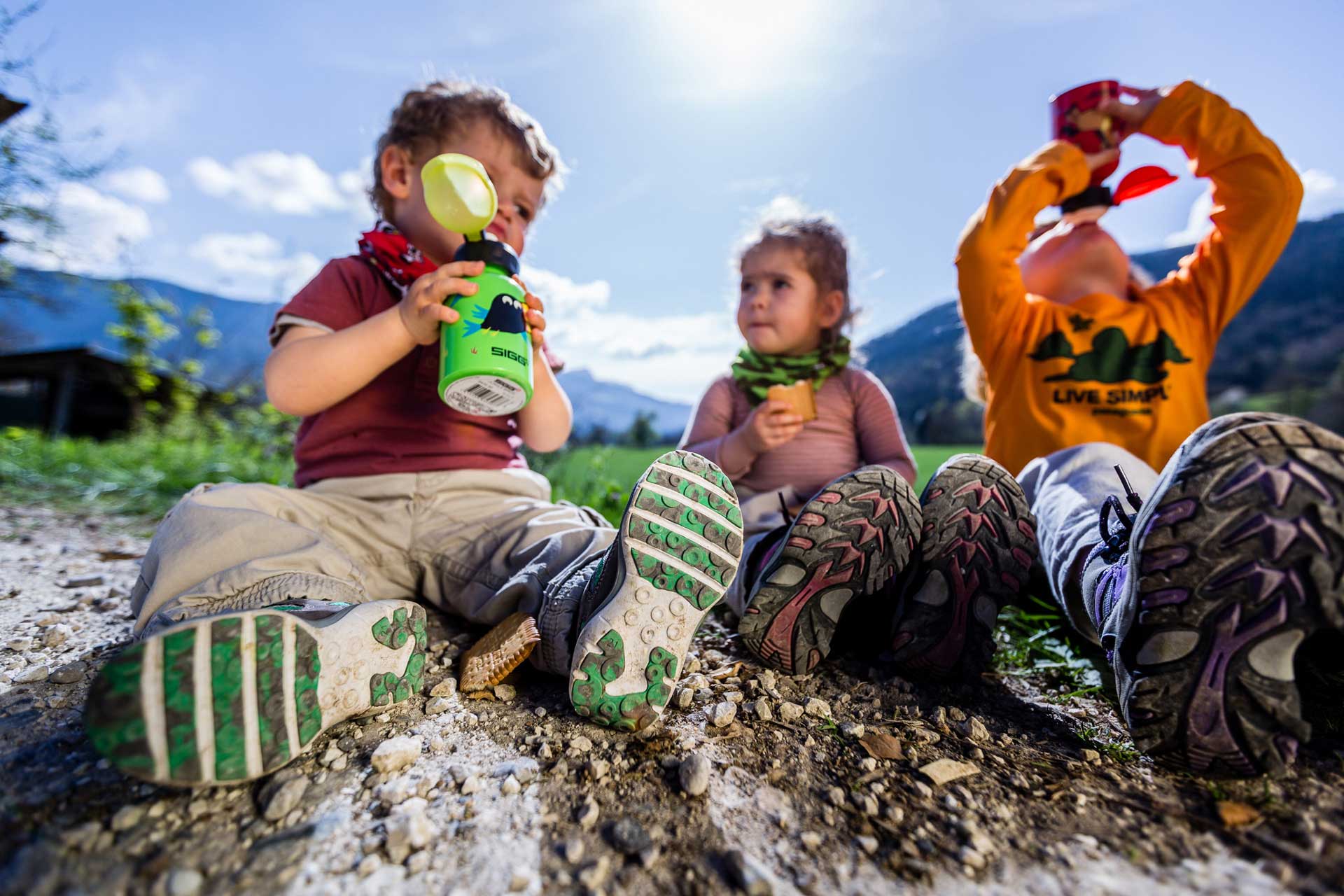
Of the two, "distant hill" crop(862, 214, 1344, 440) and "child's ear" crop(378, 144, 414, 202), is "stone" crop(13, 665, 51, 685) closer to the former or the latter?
"child's ear" crop(378, 144, 414, 202)

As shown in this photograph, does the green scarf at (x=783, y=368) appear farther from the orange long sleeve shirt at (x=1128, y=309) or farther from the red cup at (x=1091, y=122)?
the red cup at (x=1091, y=122)

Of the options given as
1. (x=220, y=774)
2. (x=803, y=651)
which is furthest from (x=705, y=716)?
(x=220, y=774)

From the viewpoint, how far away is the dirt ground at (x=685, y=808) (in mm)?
690

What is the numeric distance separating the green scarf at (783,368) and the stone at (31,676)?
6.12 feet

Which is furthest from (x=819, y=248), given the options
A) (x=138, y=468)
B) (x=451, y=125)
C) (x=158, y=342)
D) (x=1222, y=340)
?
(x=1222, y=340)

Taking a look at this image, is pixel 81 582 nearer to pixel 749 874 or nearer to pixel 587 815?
pixel 587 815

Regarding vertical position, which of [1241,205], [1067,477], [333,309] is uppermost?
[1241,205]

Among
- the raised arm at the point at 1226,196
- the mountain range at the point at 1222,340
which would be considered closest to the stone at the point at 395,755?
the raised arm at the point at 1226,196

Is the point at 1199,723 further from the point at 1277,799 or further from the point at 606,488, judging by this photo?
the point at 606,488

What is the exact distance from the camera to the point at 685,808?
813mm

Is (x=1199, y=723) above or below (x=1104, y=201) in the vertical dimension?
below

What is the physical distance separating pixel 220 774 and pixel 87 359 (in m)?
14.6

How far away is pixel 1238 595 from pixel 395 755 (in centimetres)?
111

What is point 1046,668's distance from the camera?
135cm
